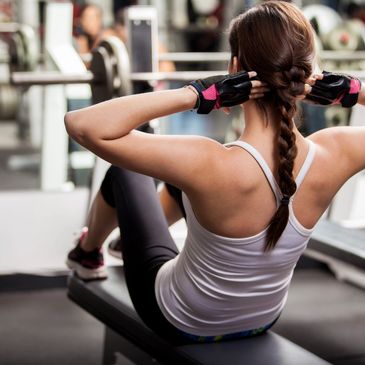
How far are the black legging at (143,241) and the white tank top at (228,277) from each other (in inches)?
1.4

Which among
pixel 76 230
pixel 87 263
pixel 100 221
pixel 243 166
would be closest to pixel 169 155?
pixel 243 166

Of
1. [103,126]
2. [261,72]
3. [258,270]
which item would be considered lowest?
[258,270]

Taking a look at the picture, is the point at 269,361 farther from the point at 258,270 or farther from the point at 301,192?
the point at 301,192

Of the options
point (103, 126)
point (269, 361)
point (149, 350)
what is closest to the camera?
point (103, 126)

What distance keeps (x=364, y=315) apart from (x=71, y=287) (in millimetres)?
1447

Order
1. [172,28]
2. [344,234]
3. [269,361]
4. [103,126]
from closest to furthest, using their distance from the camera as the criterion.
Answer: [103,126], [269,361], [344,234], [172,28]

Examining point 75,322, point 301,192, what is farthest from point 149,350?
point 75,322

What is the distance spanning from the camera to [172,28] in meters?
9.43

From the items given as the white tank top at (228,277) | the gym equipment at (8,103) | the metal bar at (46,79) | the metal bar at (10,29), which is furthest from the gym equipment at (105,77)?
the gym equipment at (8,103)

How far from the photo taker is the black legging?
6.25 ft

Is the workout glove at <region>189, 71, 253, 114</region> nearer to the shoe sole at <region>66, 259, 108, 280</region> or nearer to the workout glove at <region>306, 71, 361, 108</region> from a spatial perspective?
the workout glove at <region>306, 71, 361, 108</region>

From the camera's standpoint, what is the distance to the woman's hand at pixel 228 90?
1609mm

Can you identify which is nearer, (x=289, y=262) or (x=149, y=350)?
(x=289, y=262)

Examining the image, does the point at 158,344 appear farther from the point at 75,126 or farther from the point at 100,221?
the point at 75,126
